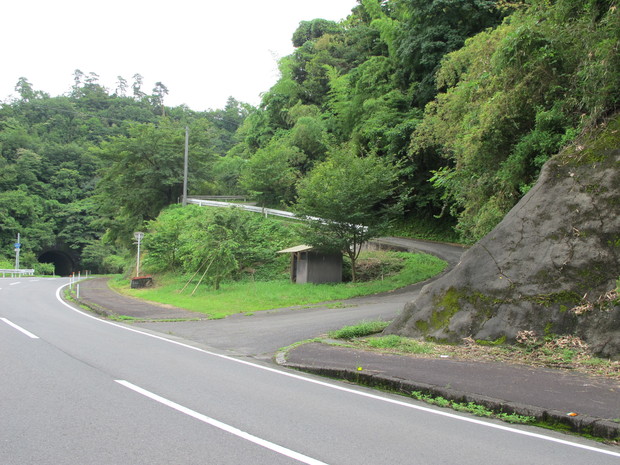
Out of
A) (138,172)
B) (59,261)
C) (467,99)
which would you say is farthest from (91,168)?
(467,99)

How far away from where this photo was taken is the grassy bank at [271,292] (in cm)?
1762

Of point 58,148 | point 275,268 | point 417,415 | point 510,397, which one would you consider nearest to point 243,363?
point 417,415

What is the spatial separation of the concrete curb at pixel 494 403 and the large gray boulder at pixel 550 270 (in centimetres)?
251

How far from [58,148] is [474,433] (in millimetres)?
76299

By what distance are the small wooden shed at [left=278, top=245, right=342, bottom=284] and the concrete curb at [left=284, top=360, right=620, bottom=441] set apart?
1366 centimetres

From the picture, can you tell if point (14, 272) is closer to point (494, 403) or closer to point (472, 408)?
point (472, 408)

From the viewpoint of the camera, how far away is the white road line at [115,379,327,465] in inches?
153

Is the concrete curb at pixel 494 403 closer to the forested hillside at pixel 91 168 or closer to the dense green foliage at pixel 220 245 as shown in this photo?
the dense green foliage at pixel 220 245

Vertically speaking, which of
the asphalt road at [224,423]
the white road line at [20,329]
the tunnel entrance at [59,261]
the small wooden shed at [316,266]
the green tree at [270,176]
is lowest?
the tunnel entrance at [59,261]

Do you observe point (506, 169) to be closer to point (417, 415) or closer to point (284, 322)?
point (284, 322)

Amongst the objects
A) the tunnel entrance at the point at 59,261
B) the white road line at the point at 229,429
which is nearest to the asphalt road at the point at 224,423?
the white road line at the point at 229,429

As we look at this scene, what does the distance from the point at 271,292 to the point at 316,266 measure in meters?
2.86

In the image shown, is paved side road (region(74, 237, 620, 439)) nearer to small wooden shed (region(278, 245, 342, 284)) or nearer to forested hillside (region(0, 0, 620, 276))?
forested hillside (region(0, 0, 620, 276))

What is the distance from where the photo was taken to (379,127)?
29859 mm
